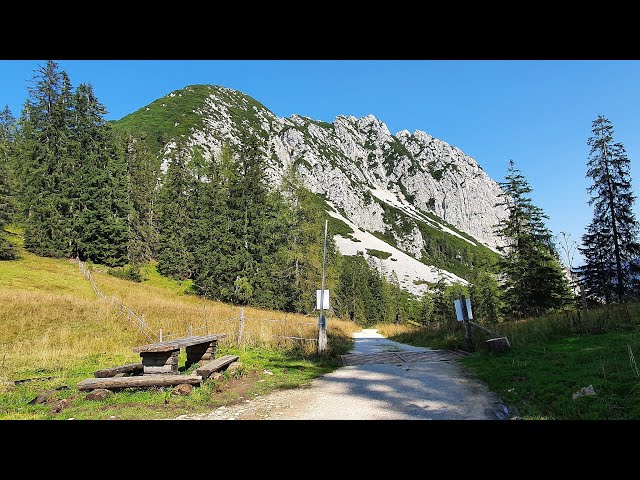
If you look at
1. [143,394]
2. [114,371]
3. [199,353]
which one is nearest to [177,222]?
[199,353]

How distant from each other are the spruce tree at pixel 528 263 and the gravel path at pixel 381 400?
19.0 m

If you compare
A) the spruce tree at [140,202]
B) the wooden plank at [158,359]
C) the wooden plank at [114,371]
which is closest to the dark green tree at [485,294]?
the wooden plank at [114,371]

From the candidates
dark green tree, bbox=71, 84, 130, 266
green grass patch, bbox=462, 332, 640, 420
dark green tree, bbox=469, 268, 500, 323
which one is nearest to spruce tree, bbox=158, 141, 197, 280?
dark green tree, bbox=71, 84, 130, 266

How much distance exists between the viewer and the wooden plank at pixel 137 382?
7.71m

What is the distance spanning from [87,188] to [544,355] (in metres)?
46.1

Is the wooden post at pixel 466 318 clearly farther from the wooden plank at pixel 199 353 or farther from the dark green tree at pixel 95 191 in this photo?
the dark green tree at pixel 95 191

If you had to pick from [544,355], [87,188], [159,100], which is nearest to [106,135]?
[87,188]

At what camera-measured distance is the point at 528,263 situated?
83.9 ft

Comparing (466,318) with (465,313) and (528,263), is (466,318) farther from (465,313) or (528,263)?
(528,263)

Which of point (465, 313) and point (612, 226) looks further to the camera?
point (612, 226)

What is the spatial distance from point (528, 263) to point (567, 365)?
66.2 feet

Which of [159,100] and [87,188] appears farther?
[159,100]
